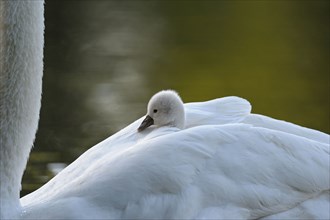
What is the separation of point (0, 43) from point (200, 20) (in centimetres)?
678

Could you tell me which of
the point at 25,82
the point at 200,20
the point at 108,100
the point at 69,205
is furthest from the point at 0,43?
the point at 200,20

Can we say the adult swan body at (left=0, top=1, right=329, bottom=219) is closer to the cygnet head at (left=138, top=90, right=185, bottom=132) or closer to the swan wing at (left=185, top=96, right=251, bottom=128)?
the swan wing at (left=185, top=96, right=251, bottom=128)

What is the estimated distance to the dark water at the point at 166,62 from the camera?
7039 mm

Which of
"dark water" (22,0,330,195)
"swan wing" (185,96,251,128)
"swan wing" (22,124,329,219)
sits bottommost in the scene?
"dark water" (22,0,330,195)

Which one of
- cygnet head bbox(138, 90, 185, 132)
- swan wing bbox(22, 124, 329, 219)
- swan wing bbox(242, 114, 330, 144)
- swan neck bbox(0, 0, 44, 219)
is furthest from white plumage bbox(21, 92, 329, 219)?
cygnet head bbox(138, 90, 185, 132)

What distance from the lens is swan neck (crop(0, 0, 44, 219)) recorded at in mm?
3379

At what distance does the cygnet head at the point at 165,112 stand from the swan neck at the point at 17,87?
22.4 inches

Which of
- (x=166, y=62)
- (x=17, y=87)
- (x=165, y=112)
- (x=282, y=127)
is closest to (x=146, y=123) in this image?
(x=165, y=112)

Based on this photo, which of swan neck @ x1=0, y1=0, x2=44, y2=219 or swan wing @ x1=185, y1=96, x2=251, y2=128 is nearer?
swan neck @ x1=0, y1=0, x2=44, y2=219

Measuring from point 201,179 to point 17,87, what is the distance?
0.78 m

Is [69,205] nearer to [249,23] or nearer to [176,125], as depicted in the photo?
[176,125]

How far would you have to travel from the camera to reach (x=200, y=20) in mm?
10094

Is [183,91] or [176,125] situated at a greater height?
[176,125]

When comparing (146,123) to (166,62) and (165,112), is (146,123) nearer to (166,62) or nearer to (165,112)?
(165,112)
